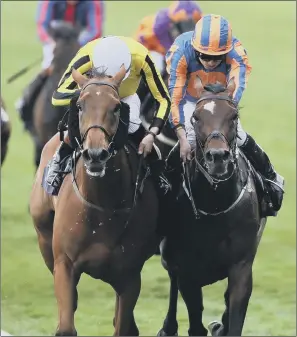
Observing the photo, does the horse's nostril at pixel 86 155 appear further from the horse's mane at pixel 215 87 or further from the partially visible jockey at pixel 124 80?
the horse's mane at pixel 215 87

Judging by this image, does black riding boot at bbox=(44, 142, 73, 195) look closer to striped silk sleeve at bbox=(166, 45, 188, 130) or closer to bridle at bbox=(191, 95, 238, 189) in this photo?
striped silk sleeve at bbox=(166, 45, 188, 130)

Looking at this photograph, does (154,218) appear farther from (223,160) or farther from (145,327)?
(145,327)

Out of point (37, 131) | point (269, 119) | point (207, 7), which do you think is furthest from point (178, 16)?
point (207, 7)

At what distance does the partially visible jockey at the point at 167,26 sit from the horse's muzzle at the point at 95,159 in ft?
16.7

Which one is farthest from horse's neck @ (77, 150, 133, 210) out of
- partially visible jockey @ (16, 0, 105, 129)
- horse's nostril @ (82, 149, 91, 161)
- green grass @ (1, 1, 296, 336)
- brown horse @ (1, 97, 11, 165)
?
partially visible jockey @ (16, 0, 105, 129)

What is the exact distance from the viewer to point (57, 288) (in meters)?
7.77

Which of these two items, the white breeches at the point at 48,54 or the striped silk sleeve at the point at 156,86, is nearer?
the striped silk sleeve at the point at 156,86

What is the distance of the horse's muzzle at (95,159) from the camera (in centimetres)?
707

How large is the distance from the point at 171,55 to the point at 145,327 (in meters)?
2.61

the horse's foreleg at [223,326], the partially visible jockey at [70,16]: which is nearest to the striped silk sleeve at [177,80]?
the horse's foreleg at [223,326]

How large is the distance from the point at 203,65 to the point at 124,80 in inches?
20.5

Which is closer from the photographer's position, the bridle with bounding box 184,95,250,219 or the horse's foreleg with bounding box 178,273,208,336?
the bridle with bounding box 184,95,250,219

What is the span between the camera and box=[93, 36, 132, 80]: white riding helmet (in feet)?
25.4

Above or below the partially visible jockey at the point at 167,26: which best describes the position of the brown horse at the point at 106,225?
above
